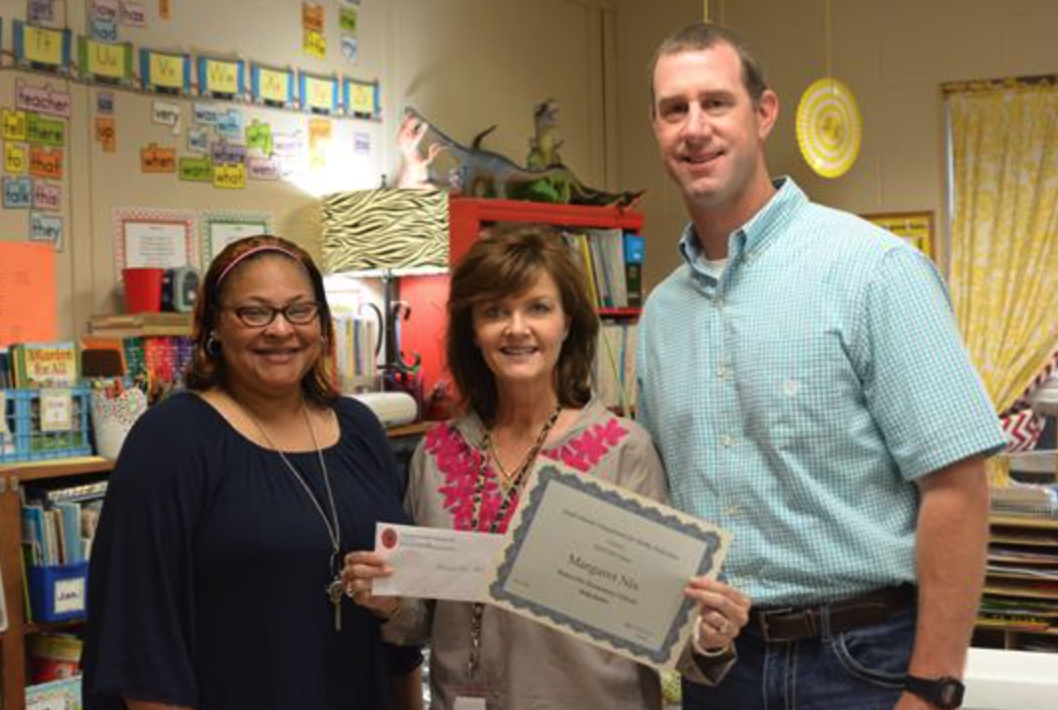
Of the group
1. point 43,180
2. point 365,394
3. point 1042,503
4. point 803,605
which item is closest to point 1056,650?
point 1042,503

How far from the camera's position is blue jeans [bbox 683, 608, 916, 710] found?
1673 millimetres

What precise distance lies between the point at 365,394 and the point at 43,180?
129 cm

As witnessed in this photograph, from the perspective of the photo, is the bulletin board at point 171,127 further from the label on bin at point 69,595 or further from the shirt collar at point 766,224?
the shirt collar at point 766,224

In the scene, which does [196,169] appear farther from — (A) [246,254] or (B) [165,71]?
(A) [246,254]

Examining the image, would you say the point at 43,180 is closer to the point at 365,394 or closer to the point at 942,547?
the point at 365,394

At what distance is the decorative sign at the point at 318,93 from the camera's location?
461 centimetres

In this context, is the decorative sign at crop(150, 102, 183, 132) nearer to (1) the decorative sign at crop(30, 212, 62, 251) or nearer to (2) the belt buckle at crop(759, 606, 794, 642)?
(1) the decorative sign at crop(30, 212, 62, 251)

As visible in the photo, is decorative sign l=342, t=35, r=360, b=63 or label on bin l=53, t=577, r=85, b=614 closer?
label on bin l=53, t=577, r=85, b=614

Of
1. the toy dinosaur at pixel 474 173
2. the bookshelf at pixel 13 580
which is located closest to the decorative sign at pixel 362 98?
the toy dinosaur at pixel 474 173

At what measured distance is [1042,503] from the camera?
160 inches

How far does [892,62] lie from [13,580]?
436cm

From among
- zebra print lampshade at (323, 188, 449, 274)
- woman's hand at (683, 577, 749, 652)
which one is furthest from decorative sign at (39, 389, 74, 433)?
woman's hand at (683, 577, 749, 652)

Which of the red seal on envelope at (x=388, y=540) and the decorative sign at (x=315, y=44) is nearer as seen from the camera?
the red seal on envelope at (x=388, y=540)

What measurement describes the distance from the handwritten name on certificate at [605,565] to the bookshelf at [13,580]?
1.89 m
